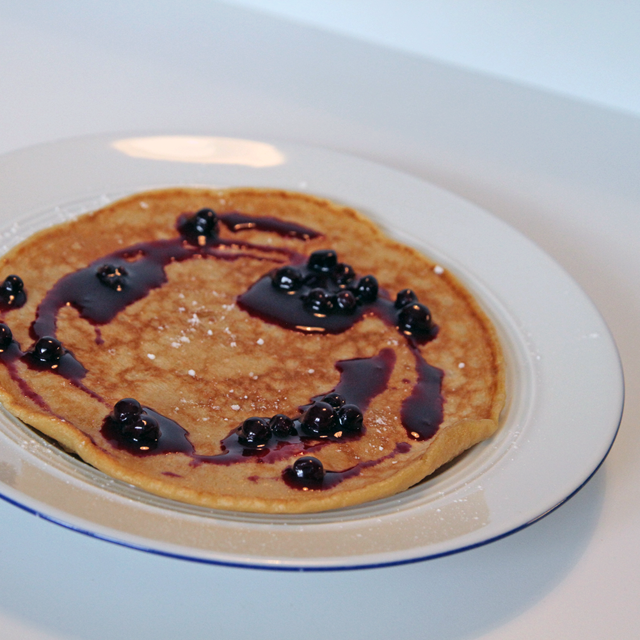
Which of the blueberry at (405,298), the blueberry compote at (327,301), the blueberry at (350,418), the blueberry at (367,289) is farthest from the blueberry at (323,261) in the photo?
the blueberry at (350,418)

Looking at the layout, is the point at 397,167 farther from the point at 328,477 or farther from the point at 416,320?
the point at 328,477

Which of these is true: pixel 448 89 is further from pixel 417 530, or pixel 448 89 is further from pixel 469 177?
pixel 417 530

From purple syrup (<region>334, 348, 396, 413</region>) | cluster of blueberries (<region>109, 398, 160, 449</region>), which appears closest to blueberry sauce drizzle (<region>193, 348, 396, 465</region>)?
purple syrup (<region>334, 348, 396, 413</region>)

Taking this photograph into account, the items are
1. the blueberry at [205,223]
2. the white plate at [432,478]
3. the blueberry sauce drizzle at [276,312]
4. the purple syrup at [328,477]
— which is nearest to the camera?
the white plate at [432,478]

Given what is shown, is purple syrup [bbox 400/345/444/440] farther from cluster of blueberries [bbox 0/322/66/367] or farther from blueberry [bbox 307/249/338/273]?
cluster of blueberries [bbox 0/322/66/367]

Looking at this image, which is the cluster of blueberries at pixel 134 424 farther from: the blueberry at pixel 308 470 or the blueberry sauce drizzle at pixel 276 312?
the blueberry at pixel 308 470

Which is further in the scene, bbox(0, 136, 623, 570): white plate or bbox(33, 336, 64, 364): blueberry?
bbox(33, 336, 64, 364): blueberry

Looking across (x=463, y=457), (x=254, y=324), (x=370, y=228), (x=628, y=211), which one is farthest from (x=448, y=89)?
(x=463, y=457)

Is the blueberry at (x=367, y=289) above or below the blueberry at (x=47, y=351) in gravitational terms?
above
